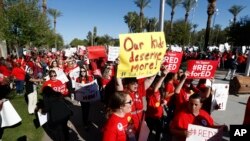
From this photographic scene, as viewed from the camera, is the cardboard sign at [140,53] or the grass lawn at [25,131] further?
the grass lawn at [25,131]

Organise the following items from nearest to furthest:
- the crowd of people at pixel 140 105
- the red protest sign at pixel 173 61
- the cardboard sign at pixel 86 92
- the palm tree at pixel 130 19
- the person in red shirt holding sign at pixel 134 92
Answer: the crowd of people at pixel 140 105 → the person in red shirt holding sign at pixel 134 92 → the red protest sign at pixel 173 61 → the cardboard sign at pixel 86 92 → the palm tree at pixel 130 19

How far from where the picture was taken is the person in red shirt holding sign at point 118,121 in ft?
13.4

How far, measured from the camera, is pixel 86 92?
9320 millimetres

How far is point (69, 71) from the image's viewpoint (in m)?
13.9

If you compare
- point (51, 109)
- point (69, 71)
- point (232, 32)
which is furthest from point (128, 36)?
point (232, 32)

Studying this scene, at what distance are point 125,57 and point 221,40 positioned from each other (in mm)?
91645

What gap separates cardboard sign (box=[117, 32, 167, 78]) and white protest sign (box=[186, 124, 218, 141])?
124cm

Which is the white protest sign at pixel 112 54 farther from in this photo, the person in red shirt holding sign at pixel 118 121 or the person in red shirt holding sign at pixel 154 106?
the person in red shirt holding sign at pixel 118 121

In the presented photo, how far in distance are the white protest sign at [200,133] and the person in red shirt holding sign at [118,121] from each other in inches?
28.5

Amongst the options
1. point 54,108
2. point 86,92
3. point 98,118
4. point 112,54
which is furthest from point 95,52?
point 54,108

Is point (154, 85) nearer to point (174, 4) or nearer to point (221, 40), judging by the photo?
point (174, 4)

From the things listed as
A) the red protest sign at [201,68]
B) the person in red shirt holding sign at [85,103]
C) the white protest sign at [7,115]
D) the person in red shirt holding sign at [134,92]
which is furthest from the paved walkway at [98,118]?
the person in red shirt holding sign at [134,92]

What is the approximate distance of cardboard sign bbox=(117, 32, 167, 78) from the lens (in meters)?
4.97

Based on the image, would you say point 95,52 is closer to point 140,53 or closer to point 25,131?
point 25,131
